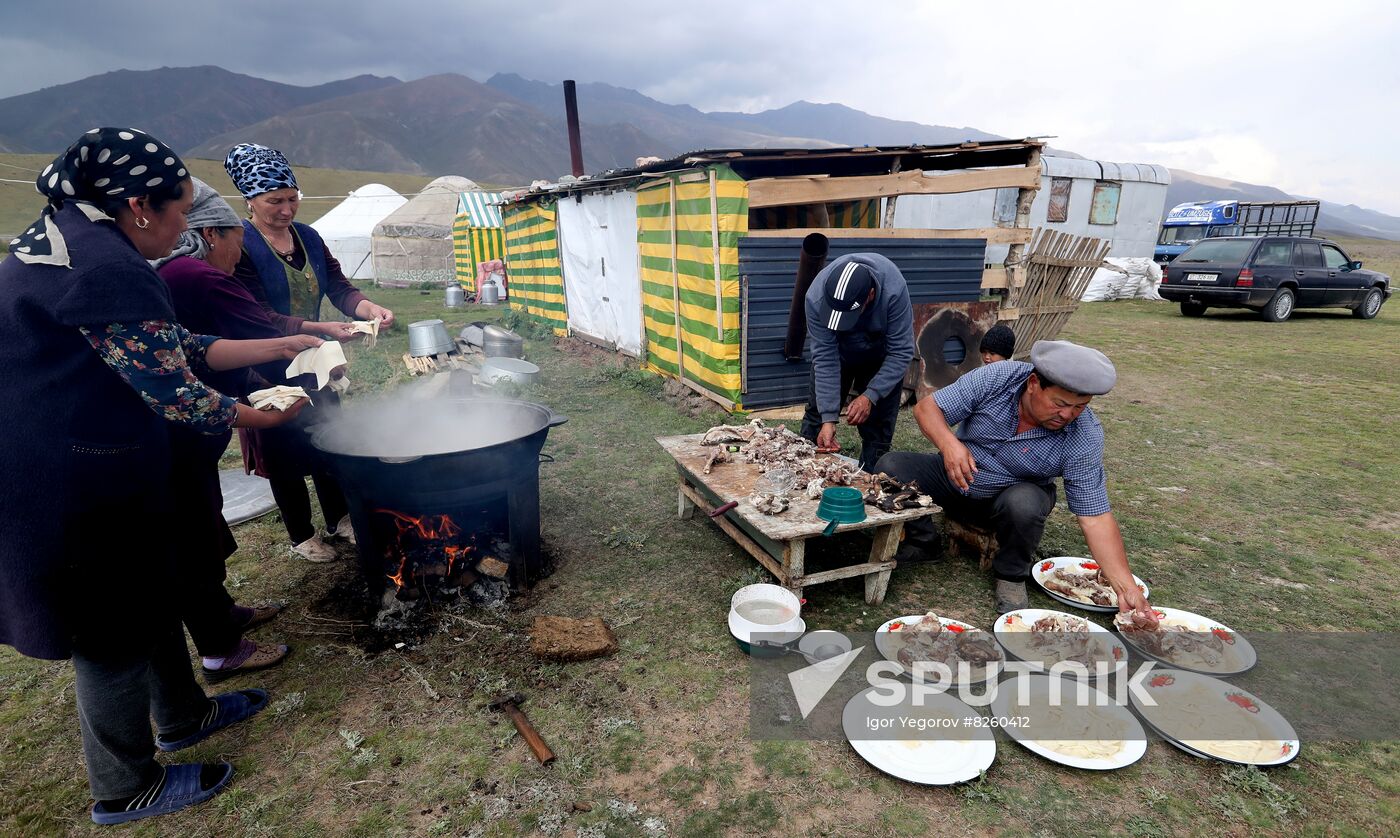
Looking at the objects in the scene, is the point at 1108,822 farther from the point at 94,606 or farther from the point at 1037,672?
the point at 94,606

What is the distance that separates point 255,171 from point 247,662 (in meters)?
2.50

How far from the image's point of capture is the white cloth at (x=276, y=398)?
2574mm

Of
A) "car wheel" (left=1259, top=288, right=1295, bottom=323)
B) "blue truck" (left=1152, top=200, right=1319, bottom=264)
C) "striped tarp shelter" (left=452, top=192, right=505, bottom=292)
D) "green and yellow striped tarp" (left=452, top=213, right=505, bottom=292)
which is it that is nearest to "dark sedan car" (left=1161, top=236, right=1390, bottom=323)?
"car wheel" (left=1259, top=288, right=1295, bottom=323)

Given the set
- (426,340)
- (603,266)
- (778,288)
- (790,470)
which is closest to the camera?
(790,470)

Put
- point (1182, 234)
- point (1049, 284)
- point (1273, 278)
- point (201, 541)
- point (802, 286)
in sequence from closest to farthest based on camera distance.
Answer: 1. point (201, 541)
2. point (802, 286)
3. point (1049, 284)
4. point (1273, 278)
5. point (1182, 234)

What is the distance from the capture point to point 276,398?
261 cm

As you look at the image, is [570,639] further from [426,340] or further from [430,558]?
[426,340]

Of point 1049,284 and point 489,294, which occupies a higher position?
point 1049,284

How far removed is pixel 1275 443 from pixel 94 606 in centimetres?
Result: 877

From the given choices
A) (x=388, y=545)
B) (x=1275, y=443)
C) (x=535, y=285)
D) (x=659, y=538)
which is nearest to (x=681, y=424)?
(x=659, y=538)

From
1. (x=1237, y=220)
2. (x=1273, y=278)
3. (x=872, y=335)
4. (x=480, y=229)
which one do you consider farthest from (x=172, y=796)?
(x=1237, y=220)

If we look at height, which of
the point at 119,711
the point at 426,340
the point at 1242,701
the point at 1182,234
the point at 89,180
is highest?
the point at 89,180

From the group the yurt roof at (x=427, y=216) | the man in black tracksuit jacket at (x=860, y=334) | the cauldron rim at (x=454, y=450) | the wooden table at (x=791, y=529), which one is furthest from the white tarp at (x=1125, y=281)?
the yurt roof at (x=427, y=216)

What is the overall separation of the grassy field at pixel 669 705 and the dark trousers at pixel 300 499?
267 mm
